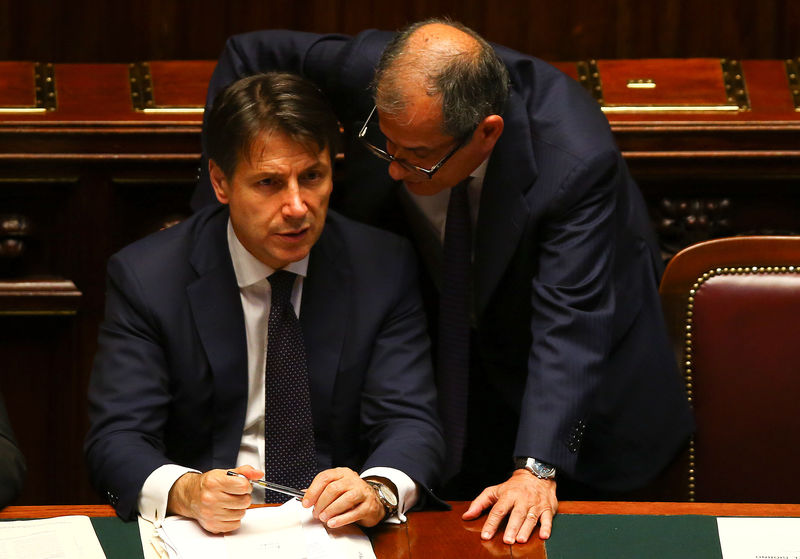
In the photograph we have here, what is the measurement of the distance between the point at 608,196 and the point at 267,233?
70cm

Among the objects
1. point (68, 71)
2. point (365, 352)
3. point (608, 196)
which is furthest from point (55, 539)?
point (68, 71)

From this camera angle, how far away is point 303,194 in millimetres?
2090

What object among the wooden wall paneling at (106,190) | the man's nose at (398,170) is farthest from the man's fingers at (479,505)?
the wooden wall paneling at (106,190)

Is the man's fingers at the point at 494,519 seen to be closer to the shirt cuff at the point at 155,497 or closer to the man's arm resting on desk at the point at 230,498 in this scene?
the man's arm resting on desk at the point at 230,498

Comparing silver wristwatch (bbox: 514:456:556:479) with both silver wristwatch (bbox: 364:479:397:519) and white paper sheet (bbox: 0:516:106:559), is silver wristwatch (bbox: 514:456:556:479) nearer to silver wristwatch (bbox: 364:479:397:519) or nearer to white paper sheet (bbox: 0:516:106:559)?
silver wristwatch (bbox: 364:479:397:519)

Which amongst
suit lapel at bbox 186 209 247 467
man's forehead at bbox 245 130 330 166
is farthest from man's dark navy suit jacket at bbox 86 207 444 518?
man's forehead at bbox 245 130 330 166

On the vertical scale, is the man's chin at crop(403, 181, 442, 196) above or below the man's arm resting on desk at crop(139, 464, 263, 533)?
above

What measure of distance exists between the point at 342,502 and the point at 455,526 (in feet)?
0.64

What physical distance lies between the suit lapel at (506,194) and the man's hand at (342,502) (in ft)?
2.33

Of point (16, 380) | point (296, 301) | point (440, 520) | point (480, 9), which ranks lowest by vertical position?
point (16, 380)

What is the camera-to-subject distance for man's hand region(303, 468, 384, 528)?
1727mm

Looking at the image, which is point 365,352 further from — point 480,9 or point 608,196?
point 480,9

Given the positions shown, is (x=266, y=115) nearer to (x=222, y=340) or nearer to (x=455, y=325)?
(x=222, y=340)

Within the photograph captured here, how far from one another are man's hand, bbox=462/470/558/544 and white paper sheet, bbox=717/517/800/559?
272 millimetres
